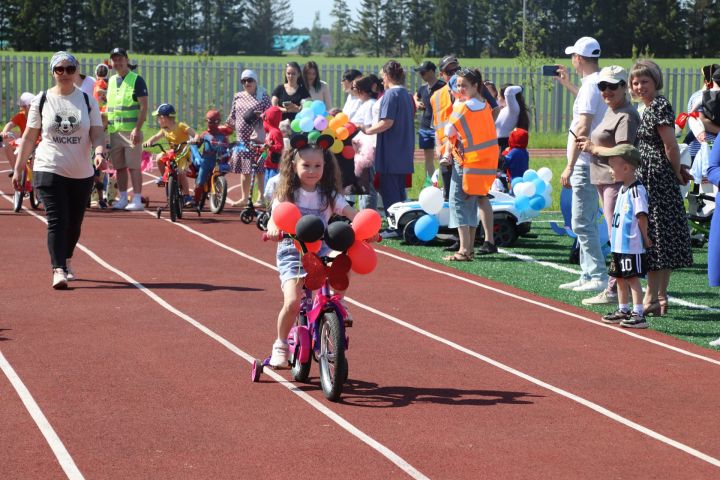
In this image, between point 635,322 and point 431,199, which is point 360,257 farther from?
point 431,199

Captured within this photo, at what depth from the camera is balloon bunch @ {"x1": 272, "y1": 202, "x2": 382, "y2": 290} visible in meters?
7.38

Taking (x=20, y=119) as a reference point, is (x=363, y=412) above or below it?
below

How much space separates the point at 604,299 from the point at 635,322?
3.64 ft

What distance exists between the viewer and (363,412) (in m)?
7.20

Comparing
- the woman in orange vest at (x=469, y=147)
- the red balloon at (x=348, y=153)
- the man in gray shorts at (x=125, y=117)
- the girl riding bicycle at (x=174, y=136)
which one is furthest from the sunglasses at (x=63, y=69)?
the man in gray shorts at (x=125, y=117)

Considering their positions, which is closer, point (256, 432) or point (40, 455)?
point (40, 455)

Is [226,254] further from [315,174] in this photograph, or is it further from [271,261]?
[315,174]

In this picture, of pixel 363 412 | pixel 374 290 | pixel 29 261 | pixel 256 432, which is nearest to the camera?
pixel 256 432

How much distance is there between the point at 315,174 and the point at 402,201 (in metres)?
8.17

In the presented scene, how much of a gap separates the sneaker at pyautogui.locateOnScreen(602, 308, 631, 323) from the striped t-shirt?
0.55m

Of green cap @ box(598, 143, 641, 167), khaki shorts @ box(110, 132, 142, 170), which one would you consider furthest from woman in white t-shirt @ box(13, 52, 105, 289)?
khaki shorts @ box(110, 132, 142, 170)

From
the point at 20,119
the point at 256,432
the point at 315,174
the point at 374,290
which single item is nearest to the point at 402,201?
the point at 374,290

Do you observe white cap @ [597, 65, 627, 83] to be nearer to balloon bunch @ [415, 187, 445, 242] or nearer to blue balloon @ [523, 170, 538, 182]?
balloon bunch @ [415, 187, 445, 242]

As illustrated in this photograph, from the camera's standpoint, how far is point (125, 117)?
57.2 ft
